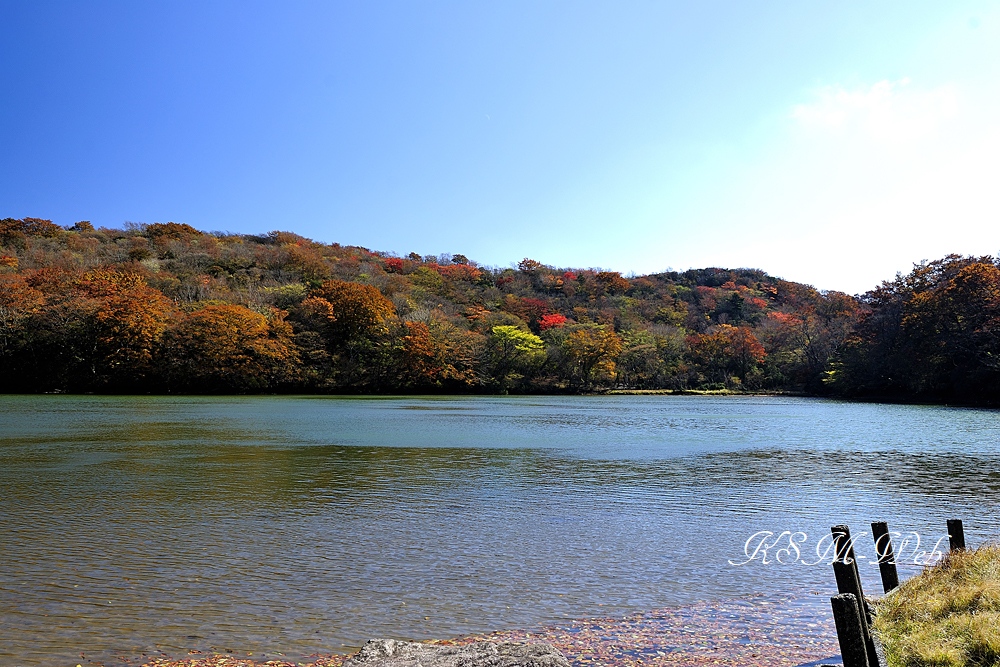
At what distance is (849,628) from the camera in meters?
4.11

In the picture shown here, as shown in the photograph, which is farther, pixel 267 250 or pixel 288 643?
pixel 267 250

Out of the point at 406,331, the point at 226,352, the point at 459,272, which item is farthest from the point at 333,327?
the point at 459,272

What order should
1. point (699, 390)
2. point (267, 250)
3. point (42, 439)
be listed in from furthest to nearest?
point (267, 250), point (699, 390), point (42, 439)

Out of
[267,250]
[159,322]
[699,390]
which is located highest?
[267,250]

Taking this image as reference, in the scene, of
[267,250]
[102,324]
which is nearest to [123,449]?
[102,324]

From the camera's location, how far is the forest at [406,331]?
55031mm

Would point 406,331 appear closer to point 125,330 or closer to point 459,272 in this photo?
point 125,330

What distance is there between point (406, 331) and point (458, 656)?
62113mm

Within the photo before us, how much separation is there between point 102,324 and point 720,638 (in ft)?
194

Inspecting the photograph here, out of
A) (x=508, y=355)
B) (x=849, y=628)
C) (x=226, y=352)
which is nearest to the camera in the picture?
(x=849, y=628)

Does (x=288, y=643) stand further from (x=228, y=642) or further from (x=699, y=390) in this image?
(x=699, y=390)

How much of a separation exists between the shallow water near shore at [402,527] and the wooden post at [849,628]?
10.3 feet

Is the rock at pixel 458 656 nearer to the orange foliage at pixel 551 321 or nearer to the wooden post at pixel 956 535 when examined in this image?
the wooden post at pixel 956 535

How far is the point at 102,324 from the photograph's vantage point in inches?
2202
